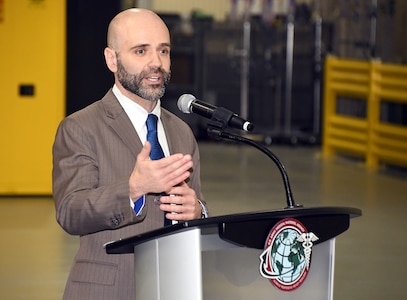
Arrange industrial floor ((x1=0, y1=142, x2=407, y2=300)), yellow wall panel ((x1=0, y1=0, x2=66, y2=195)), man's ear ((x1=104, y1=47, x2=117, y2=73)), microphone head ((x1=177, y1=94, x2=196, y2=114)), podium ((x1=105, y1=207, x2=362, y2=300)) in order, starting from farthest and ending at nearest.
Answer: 1. yellow wall panel ((x1=0, y1=0, x2=66, y2=195))
2. industrial floor ((x1=0, y1=142, x2=407, y2=300))
3. man's ear ((x1=104, y1=47, x2=117, y2=73))
4. microphone head ((x1=177, y1=94, x2=196, y2=114))
5. podium ((x1=105, y1=207, x2=362, y2=300))

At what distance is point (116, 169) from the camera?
2854mm

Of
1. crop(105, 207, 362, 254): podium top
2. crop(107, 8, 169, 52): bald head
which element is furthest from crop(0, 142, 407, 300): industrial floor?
crop(105, 207, 362, 254): podium top

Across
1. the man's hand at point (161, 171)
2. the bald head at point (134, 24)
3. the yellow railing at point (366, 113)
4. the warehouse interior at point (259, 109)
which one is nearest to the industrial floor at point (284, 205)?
the warehouse interior at point (259, 109)

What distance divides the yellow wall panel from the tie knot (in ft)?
21.3

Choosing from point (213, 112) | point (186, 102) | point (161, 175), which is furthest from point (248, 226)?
point (186, 102)

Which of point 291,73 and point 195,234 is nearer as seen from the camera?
point 195,234

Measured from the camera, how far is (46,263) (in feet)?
22.3

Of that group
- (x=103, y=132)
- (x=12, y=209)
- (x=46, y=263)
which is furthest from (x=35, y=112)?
(x=103, y=132)

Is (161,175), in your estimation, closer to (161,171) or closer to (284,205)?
(161,171)

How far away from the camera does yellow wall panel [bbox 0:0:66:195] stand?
9258 mm

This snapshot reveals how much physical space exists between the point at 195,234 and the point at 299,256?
12.1 inches

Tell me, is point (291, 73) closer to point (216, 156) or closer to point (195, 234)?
point (216, 156)

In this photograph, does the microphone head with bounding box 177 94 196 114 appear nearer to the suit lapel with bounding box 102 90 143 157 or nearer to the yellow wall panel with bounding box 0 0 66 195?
the suit lapel with bounding box 102 90 143 157

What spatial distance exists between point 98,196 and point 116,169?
19 cm
